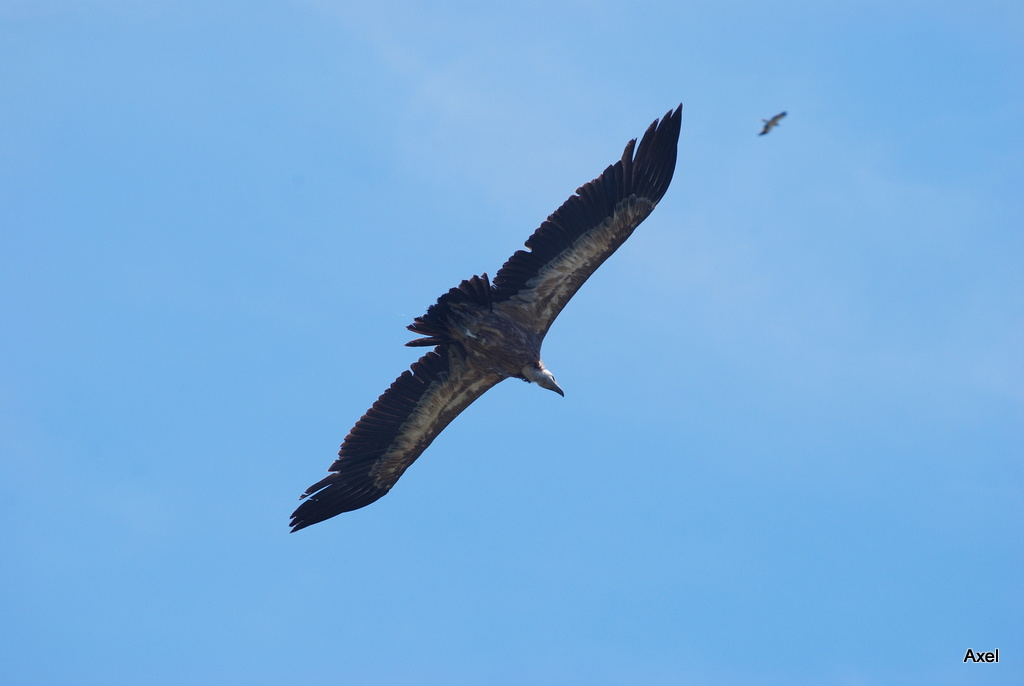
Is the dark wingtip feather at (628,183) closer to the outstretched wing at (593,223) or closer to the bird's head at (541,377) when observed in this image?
the outstretched wing at (593,223)

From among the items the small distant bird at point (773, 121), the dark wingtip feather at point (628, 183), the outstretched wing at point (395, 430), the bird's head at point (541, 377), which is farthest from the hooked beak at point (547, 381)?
the small distant bird at point (773, 121)

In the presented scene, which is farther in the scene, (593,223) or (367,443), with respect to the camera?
(367,443)

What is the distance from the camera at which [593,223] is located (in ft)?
46.0

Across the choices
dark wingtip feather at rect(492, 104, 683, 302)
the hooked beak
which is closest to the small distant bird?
dark wingtip feather at rect(492, 104, 683, 302)

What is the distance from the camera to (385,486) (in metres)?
15.5

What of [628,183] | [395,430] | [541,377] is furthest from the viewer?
[395,430]

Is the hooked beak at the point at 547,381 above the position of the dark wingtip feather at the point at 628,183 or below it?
below

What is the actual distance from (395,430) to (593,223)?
4.08m

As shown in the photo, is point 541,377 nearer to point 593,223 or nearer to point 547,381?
point 547,381

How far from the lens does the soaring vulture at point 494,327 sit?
1395 centimetres

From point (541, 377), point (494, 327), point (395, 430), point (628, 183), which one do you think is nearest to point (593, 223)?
point (628, 183)

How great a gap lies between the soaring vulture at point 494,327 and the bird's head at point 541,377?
0.02m

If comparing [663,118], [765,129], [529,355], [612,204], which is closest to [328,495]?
[529,355]

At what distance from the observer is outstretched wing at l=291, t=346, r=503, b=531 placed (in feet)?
49.3
